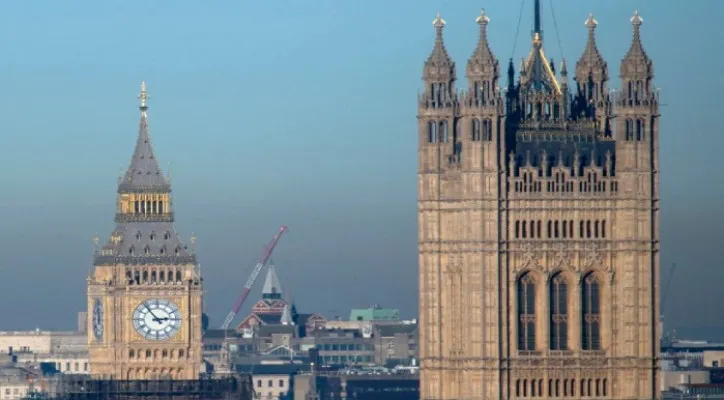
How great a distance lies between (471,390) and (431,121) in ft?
33.0

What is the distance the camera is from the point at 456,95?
199750mm

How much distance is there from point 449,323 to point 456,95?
8.45 m

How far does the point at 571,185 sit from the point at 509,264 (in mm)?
3724

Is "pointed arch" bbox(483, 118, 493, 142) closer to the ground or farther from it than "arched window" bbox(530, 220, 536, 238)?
farther from it

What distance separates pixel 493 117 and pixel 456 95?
181 cm

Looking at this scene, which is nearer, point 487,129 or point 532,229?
point 487,129

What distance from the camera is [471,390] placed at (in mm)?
199375

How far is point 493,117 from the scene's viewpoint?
199 m

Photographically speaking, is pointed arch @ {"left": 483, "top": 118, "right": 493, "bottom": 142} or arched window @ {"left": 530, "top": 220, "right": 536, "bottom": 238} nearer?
pointed arch @ {"left": 483, "top": 118, "right": 493, "bottom": 142}

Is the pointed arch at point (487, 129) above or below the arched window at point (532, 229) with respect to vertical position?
above

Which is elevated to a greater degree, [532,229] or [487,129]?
[487,129]

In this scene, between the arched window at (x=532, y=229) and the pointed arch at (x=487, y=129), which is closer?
the pointed arch at (x=487, y=129)

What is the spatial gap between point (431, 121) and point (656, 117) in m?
8.33

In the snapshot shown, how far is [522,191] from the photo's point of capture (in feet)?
655
